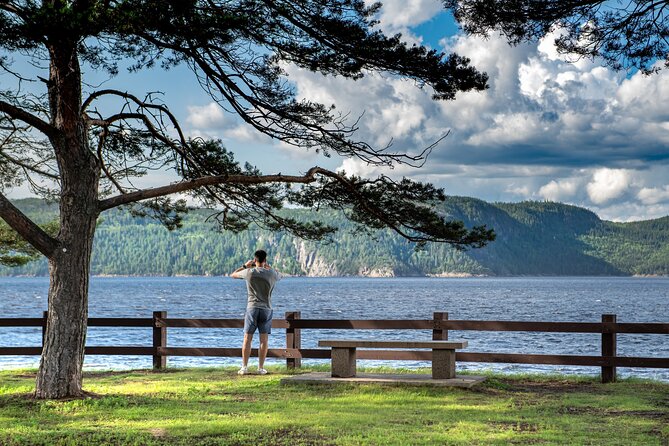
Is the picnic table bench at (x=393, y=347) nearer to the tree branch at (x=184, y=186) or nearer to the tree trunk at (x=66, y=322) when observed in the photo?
the tree branch at (x=184, y=186)

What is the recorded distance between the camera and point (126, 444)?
331 inches

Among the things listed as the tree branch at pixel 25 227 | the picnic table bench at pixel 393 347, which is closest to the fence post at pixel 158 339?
the picnic table bench at pixel 393 347

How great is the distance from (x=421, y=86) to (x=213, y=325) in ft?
20.3

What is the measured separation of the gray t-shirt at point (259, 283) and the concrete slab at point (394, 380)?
6.21 feet

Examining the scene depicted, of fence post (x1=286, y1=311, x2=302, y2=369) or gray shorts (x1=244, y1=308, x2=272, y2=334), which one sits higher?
gray shorts (x1=244, y1=308, x2=272, y2=334)

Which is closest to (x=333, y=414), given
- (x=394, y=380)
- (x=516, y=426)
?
(x=516, y=426)

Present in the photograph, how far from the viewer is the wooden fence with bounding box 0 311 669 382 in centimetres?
1384

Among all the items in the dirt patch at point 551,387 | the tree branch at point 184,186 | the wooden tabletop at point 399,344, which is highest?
the tree branch at point 184,186

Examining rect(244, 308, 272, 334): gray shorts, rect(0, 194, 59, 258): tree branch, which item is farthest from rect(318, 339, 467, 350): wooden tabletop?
rect(0, 194, 59, 258): tree branch

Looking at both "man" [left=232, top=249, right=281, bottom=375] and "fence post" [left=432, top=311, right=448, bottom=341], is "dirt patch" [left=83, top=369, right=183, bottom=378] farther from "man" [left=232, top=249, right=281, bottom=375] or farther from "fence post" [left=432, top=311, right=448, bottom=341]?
"fence post" [left=432, top=311, right=448, bottom=341]

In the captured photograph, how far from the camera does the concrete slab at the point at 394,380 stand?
492 inches

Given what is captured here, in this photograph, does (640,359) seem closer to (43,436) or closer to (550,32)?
(550,32)

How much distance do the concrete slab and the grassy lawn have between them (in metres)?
0.12

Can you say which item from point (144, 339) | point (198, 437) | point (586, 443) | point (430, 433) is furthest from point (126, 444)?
point (144, 339)
